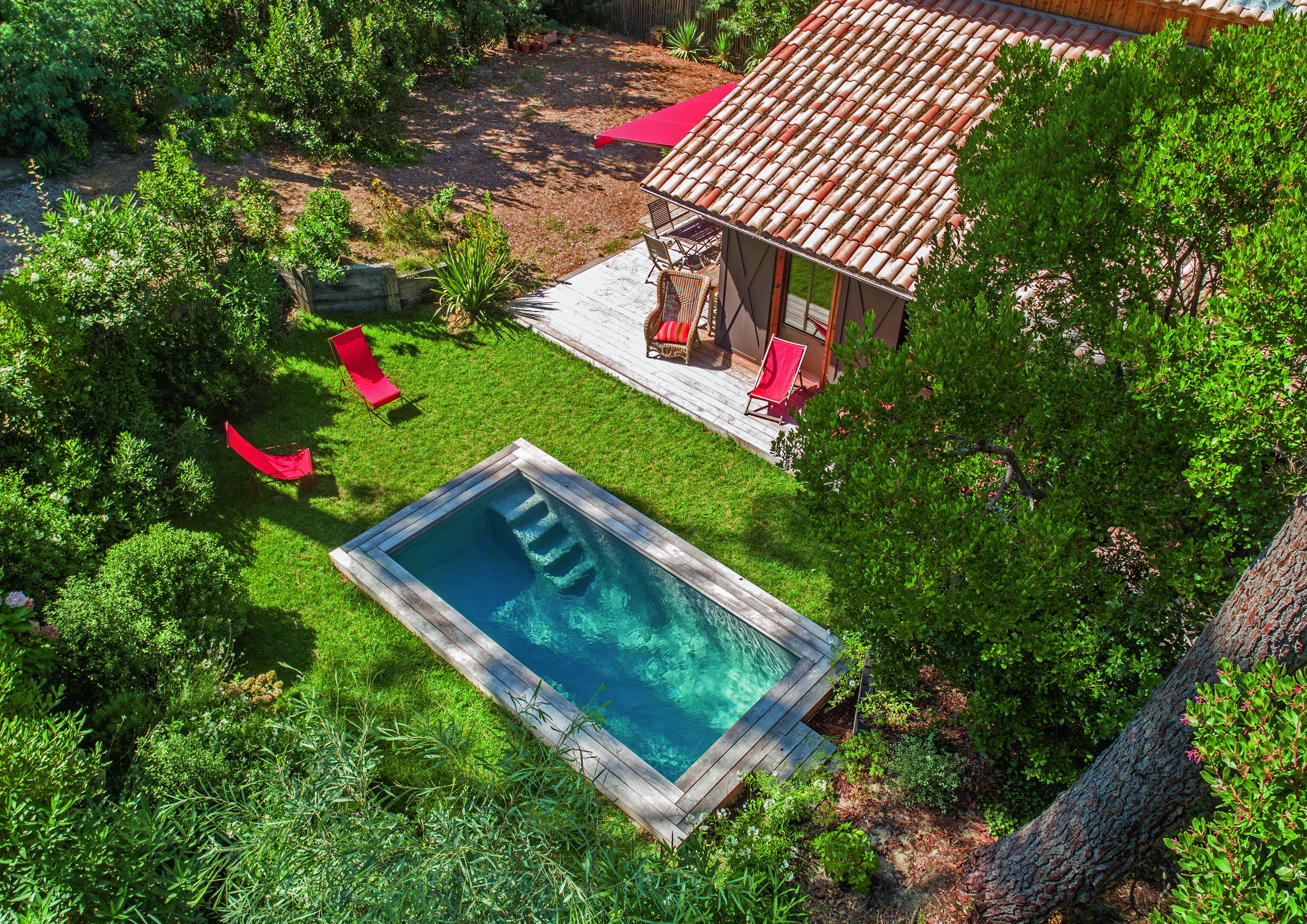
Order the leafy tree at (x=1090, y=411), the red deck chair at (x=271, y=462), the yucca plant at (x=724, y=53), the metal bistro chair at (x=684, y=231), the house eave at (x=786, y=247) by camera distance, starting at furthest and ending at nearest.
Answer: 1. the yucca plant at (x=724, y=53)
2. the metal bistro chair at (x=684, y=231)
3. the red deck chair at (x=271, y=462)
4. the house eave at (x=786, y=247)
5. the leafy tree at (x=1090, y=411)

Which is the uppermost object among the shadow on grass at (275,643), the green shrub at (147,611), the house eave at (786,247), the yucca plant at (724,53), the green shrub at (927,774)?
the house eave at (786,247)

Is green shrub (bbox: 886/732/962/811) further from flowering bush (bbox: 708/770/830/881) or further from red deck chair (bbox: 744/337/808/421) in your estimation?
red deck chair (bbox: 744/337/808/421)

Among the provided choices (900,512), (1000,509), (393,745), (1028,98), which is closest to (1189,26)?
(1028,98)

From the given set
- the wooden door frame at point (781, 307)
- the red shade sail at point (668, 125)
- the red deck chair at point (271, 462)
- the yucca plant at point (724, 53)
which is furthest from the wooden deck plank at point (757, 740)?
the yucca plant at point (724, 53)

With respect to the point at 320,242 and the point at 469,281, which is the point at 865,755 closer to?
the point at 469,281

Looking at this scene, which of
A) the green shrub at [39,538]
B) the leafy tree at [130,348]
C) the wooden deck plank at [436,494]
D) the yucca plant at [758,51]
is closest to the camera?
the green shrub at [39,538]

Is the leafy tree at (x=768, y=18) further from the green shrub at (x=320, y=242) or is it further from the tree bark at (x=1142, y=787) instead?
the tree bark at (x=1142, y=787)

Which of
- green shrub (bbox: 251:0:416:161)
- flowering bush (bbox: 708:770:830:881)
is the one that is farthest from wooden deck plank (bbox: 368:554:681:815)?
green shrub (bbox: 251:0:416:161)
